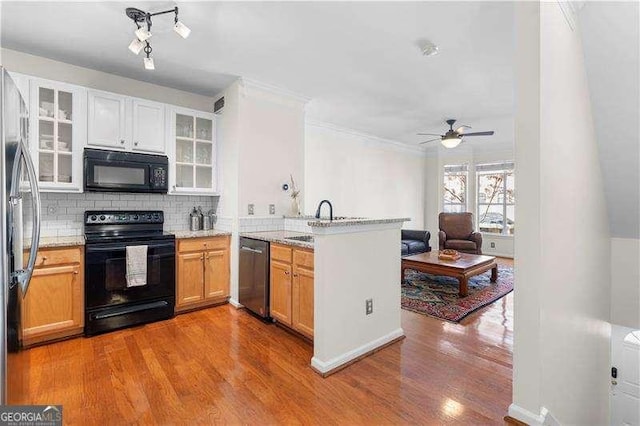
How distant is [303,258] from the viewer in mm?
2609

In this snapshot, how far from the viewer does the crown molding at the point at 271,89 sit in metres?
3.51

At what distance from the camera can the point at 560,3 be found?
1.89 metres

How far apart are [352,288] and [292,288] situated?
2.08 feet

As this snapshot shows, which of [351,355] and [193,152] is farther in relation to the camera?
[193,152]

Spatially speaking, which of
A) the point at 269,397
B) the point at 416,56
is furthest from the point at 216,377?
the point at 416,56

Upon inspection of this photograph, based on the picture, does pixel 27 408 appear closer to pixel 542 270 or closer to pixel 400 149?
pixel 542 270

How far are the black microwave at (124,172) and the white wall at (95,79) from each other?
83 cm

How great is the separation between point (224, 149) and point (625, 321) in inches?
202

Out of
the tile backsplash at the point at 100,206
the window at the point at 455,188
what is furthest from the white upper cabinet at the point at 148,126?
the window at the point at 455,188

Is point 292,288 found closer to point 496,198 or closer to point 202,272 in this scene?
point 202,272

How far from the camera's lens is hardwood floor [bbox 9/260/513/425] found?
177 centimetres

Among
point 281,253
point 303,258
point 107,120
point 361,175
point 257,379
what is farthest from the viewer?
point 361,175

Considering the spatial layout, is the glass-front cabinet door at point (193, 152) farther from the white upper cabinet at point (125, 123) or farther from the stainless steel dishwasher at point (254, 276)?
the stainless steel dishwasher at point (254, 276)
